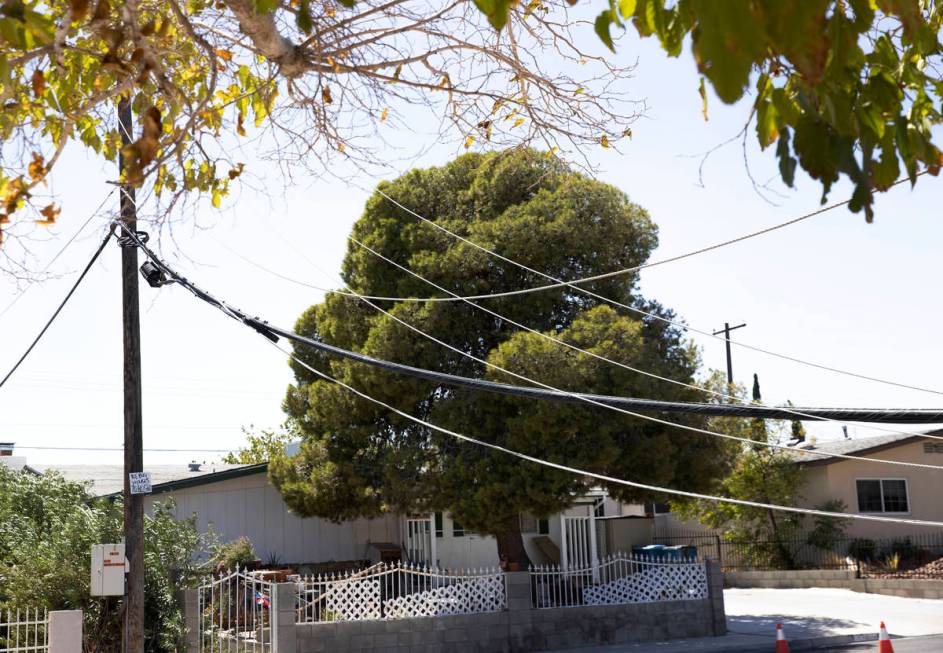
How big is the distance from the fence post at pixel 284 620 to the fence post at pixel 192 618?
47.3 inches

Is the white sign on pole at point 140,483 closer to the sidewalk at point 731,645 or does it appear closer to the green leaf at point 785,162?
the sidewalk at point 731,645

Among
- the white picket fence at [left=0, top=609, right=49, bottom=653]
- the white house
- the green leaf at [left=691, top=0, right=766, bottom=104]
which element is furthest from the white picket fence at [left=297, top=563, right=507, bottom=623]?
the green leaf at [left=691, top=0, right=766, bottom=104]

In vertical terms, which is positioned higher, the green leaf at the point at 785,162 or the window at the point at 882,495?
A: the green leaf at the point at 785,162

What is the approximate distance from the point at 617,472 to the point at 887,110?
17.7 meters

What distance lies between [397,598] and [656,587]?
5.48 m

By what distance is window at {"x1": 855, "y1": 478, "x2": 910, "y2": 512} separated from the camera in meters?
32.8

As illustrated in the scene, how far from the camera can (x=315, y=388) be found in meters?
23.5

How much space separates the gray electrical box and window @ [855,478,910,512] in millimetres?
25203

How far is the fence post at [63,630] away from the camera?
1328 cm

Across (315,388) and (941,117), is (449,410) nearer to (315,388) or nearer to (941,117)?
(315,388)

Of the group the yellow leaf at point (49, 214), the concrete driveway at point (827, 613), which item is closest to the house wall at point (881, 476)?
the concrete driveway at point (827, 613)

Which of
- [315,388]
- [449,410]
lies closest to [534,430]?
[449,410]

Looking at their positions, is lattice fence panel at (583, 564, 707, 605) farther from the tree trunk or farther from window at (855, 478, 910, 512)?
window at (855, 478, 910, 512)

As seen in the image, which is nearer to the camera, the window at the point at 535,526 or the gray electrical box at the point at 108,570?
the gray electrical box at the point at 108,570
